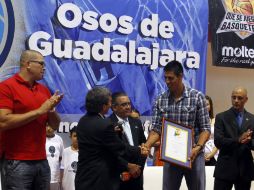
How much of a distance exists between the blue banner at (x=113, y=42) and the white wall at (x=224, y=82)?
237 cm

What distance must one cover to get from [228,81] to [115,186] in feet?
22.4

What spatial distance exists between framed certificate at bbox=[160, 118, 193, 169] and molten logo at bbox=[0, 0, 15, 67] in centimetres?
297

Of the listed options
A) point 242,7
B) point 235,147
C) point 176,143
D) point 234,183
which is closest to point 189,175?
point 176,143

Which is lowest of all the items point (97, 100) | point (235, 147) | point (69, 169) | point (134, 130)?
point (69, 169)

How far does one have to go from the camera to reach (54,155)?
6.52 metres

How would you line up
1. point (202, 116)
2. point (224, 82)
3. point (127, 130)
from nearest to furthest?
point (202, 116) < point (127, 130) < point (224, 82)

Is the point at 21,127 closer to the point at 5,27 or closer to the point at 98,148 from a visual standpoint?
the point at 98,148

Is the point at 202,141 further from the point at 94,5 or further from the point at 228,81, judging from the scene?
the point at 228,81

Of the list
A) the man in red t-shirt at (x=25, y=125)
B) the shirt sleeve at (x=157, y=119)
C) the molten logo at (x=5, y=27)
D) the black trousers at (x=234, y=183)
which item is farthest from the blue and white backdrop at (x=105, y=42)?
the man in red t-shirt at (x=25, y=125)

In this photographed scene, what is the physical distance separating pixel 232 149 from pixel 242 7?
156 inches

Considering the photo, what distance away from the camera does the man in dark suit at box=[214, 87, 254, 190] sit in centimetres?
573

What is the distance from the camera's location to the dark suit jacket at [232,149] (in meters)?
5.73

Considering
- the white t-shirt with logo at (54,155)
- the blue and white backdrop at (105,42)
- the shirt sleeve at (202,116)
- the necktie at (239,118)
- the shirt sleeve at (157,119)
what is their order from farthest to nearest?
the blue and white backdrop at (105,42)
the white t-shirt with logo at (54,155)
the necktie at (239,118)
the shirt sleeve at (157,119)
the shirt sleeve at (202,116)

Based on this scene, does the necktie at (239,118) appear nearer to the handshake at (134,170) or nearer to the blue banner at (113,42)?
the handshake at (134,170)
